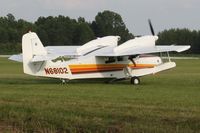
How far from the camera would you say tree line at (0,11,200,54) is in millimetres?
136625

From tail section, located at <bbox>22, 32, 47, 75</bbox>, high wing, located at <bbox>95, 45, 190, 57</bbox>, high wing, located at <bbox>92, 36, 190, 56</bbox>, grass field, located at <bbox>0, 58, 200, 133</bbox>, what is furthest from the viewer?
high wing, located at <bbox>92, 36, 190, 56</bbox>

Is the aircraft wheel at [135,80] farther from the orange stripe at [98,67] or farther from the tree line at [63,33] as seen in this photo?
the tree line at [63,33]

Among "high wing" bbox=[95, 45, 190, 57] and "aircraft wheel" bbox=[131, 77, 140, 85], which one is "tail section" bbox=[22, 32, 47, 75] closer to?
"high wing" bbox=[95, 45, 190, 57]

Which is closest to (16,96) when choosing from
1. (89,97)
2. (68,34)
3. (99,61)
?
(89,97)

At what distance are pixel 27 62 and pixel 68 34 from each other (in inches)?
4617

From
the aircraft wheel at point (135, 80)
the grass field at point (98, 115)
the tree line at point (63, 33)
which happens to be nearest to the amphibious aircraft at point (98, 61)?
the aircraft wheel at point (135, 80)

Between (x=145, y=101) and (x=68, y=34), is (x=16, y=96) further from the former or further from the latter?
(x=68, y=34)

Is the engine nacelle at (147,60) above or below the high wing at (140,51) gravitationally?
below

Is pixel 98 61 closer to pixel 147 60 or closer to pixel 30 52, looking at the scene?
pixel 147 60

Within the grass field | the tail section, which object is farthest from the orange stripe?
the grass field

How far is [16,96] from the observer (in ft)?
66.0

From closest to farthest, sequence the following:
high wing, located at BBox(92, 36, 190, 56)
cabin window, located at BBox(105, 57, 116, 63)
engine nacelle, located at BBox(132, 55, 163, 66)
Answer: high wing, located at BBox(92, 36, 190, 56)
cabin window, located at BBox(105, 57, 116, 63)
engine nacelle, located at BBox(132, 55, 163, 66)

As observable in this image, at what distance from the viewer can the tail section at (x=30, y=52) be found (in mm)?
29469

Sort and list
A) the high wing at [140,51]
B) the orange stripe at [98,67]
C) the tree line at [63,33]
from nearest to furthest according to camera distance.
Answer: the orange stripe at [98,67], the high wing at [140,51], the tree line at [63,33]
